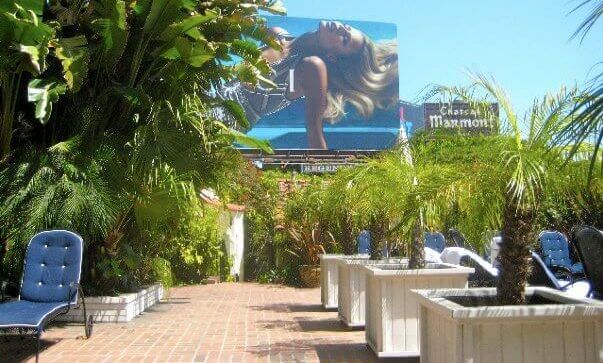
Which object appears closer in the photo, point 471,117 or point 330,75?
point 471,117

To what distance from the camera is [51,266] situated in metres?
7.88

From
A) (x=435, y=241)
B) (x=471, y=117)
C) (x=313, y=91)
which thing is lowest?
(x=435, y=241)

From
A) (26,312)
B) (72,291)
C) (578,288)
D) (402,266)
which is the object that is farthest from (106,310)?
(578,288)

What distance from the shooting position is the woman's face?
131 ft

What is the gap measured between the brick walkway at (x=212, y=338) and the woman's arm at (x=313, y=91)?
27041mm

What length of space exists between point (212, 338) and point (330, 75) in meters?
32.2

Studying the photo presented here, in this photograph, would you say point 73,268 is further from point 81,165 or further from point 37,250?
point 81,165

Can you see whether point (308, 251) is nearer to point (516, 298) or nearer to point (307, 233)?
point (307, 233)

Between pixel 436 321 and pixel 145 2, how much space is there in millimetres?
6439

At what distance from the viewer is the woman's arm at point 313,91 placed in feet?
129

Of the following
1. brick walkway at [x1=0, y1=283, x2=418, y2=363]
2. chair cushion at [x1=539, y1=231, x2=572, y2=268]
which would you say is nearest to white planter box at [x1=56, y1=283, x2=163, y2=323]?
brick walkway at [x1=0, y1=283, x2=418, y2=363]

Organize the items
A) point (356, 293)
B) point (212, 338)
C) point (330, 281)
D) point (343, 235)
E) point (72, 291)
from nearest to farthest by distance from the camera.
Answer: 1. point (72, 291)
2. point (212, 338)
3. point (356, 293)
4. point (330, 281)
5. point (343, 235)

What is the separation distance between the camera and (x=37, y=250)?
794 centimetres

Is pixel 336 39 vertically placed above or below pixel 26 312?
above
